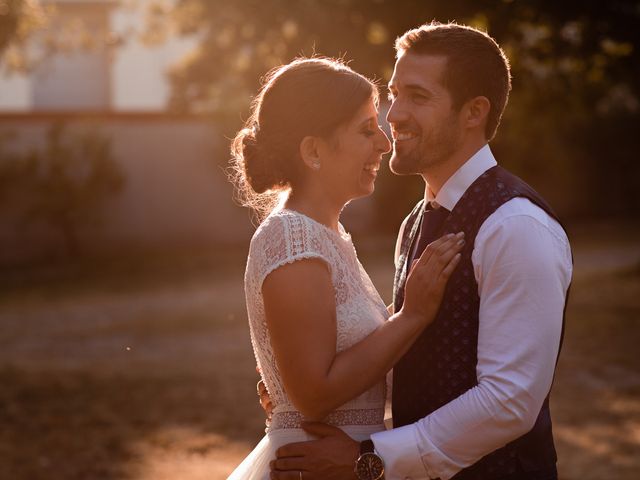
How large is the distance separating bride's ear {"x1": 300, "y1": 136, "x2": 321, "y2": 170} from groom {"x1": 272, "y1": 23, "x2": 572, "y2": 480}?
0.76 ft

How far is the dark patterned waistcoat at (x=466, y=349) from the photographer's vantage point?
252 cm

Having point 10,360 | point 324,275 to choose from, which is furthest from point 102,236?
point 324,275

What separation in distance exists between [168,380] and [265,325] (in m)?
6.65

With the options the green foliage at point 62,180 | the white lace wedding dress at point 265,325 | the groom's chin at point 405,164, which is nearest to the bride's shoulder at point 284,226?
the white lace wedding dress at point 265,325

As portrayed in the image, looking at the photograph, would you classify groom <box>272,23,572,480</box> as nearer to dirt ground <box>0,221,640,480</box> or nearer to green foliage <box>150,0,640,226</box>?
dirt ground <box>0,221,640,480</box>

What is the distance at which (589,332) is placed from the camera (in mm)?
11016

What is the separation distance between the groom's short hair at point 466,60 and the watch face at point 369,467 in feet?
3.18

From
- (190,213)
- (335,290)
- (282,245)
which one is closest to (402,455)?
(335,290)

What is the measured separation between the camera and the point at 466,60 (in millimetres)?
2664

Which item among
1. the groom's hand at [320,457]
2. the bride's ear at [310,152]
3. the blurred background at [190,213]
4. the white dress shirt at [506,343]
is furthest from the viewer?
the blurred background at [190,213]

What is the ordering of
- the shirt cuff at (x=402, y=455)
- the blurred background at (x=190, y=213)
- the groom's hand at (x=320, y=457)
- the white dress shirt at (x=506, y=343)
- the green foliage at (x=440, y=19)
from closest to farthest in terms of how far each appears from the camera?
the white dress shirt at (x=506, y=343) → the shirt cuff at (x=402, y=455) → the groom's hand at (x=320, y=457) → the blurred background at (x=190, y=213) → the green foliage at (x=440, y=19)

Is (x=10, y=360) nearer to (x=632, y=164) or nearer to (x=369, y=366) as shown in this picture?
(x=369, y=366)

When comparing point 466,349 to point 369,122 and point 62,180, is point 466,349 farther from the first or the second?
point 62,180

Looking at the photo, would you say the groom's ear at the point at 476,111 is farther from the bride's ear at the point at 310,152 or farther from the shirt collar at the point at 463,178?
the bride's ear at the point at 310,152
